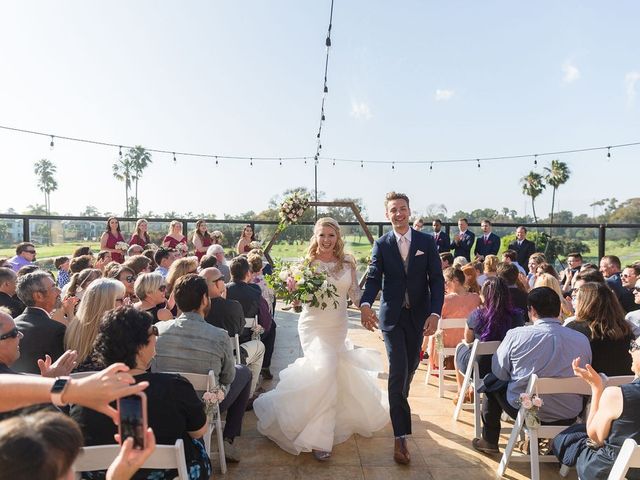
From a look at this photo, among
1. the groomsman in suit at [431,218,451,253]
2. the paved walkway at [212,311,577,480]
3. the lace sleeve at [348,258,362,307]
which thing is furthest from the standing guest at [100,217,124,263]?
the groomsman in suit at [431,218,451,253]

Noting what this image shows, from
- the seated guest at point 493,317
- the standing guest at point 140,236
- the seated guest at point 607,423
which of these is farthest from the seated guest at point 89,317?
the standing guest at point 140,236

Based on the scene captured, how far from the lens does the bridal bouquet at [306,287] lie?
155 inches

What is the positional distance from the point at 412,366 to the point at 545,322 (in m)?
1.04

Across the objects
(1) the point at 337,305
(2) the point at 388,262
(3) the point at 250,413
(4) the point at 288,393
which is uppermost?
(2) the point at 388,262

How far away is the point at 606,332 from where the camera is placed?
11.3ft

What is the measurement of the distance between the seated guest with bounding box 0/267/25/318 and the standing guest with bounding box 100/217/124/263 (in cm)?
426

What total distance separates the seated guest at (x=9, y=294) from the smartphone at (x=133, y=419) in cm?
329

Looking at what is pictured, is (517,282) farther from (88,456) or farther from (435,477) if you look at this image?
(88,456)

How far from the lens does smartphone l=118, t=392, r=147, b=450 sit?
4.40ft

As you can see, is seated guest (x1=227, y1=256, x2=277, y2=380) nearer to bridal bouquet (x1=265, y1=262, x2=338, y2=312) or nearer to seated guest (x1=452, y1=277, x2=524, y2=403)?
bridal bouquet (x1=265, y1=262, x2=338, y2=312)

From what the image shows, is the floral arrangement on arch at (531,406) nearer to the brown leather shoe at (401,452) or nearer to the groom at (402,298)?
the groom at (402,298)

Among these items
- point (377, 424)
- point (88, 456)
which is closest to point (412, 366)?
point (377, 424)

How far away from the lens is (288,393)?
3793 mm

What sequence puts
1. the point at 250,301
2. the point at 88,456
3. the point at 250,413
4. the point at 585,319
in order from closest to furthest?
1. the point at 88,456
2. the point at 585,319
3. the point at 250,413
4. the point at 250,301
